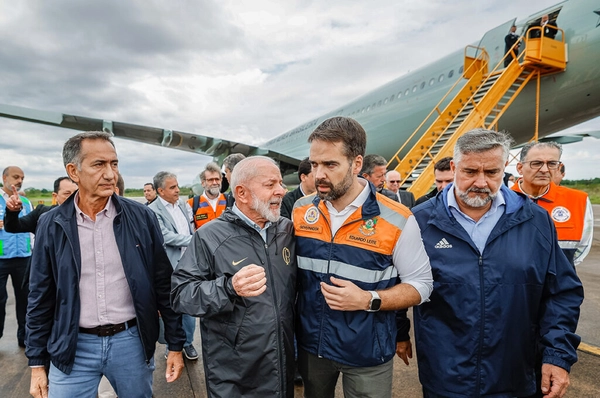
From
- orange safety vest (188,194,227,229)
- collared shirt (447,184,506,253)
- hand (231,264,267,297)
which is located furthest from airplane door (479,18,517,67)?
hand (231,264,267,297)

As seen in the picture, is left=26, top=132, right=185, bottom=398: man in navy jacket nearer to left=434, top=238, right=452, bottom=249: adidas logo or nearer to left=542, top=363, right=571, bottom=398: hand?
left=434, top=238, right=452, bottom=249: adidas logo

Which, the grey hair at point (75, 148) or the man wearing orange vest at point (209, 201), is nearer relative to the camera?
the grey hair at point (75, 148)

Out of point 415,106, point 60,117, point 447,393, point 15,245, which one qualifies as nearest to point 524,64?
point 415,106

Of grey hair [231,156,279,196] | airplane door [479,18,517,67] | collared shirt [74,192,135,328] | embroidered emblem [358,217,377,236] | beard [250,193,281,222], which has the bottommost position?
collared shirt [74,192,135,328]

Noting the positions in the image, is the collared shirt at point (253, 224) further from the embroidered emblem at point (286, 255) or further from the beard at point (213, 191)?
the beard at point (213, 191)

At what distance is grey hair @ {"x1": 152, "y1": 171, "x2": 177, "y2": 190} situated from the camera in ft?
13.6

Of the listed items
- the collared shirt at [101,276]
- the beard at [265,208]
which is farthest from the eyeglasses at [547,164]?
the collared shirt at [101,276]

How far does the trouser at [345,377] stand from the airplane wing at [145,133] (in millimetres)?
10633

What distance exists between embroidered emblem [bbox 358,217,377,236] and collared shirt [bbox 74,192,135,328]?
55.9 inches

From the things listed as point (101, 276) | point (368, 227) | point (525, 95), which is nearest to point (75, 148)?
point (101, 276)

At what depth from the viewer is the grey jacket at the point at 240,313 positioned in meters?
1.75

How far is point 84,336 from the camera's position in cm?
195

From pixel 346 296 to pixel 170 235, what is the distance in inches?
107

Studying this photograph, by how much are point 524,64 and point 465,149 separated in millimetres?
7750
